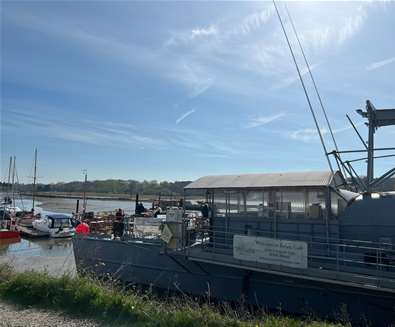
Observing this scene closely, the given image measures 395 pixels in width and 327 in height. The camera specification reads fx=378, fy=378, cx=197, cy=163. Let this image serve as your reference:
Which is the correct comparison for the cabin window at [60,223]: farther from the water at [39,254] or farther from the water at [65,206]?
the water at [65,206]

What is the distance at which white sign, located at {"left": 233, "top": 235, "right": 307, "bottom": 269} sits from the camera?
1032cm

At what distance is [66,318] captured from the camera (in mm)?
6625

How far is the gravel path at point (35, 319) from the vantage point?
6.32m

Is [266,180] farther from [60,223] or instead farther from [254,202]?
[60,223]

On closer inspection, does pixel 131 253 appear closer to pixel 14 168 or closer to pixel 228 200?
pixel 228 200

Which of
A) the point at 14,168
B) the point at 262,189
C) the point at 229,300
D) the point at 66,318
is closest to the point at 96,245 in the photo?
the point at 229,300

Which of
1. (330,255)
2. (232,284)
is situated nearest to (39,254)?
(232,284)

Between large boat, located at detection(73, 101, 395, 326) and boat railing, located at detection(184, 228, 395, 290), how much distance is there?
1.1 inches

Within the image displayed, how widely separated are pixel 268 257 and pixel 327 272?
162 centimetres

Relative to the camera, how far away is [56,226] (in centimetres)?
3394

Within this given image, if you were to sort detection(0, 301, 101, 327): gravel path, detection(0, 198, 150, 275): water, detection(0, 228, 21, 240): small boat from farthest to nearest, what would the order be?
1. detection(0, 228, 21, 240): small boat
2. detection(0, 198, 150, 275): water
3. detection(0, 301, 101, 327): gravel path

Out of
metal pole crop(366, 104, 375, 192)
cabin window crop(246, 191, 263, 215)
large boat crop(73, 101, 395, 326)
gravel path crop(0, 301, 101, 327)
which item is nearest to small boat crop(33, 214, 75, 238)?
large boat crop(73, 101, 395, 326)

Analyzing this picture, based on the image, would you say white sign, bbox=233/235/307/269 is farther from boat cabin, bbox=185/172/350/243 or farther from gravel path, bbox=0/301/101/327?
gravel path, bbox=0/301/101/327

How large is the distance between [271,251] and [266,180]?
2.49 m
